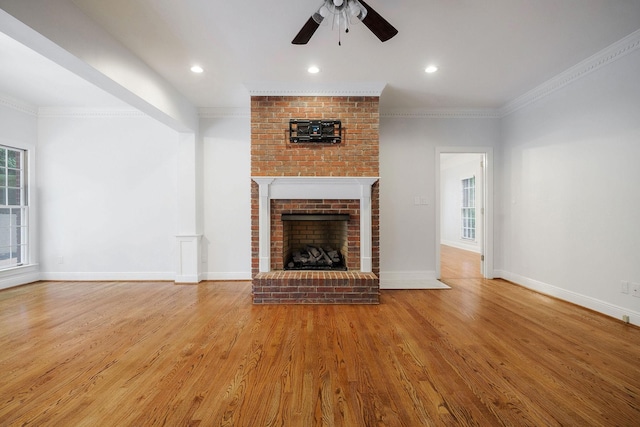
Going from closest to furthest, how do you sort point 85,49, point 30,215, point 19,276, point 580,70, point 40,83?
point 85,49, point 580,70, point 40,83, point 19,276, point 30,215

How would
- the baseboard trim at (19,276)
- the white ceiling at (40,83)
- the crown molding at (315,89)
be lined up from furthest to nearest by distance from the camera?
the baseboard trim at (19,276) < the crown molding at (315,89) < the white ceiling at (40,83)

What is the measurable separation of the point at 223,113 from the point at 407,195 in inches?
120

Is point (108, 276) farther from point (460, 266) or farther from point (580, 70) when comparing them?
point (580, 70)

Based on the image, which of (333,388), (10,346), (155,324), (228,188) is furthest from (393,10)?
(10,346)

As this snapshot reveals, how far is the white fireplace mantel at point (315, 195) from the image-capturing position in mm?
3332

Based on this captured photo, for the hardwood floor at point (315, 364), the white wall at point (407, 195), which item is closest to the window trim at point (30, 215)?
the hardwood floor at point (315, 364)

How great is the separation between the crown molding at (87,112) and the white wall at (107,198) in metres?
0.04

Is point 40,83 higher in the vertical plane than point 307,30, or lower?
higher

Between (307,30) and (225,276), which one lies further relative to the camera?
(225,276)

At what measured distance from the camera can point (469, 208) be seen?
24.5ft

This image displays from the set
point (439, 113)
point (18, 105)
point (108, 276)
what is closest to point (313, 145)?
point (439, 113)

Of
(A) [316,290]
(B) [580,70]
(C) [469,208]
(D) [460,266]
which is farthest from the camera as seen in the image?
(C) [469,208]

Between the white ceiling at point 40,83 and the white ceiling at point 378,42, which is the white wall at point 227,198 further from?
the white ceiling at point 40,83

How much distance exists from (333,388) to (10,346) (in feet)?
8.42
